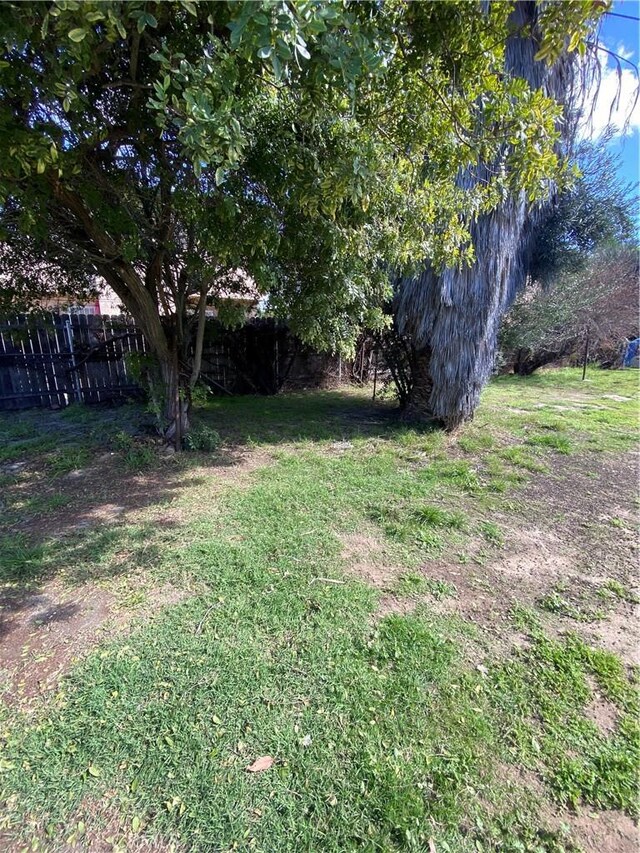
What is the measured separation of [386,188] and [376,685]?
10.2ft

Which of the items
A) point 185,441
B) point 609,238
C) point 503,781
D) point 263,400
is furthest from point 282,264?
point 609,238

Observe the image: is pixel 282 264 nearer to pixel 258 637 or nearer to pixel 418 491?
pixel 418 491

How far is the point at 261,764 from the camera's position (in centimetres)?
146

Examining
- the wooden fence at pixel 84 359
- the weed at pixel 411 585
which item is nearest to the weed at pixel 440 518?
the weed at pixel 411 585

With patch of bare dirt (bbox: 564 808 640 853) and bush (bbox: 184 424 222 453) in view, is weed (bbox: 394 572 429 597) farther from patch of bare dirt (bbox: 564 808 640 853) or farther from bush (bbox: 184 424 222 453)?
bush (bbox: 184 424 222 453)

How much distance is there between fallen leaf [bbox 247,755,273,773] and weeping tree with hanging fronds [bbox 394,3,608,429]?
4.46 metres

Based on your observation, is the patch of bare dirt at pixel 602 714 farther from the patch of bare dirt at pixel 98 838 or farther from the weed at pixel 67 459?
the weed at pixel 67 459

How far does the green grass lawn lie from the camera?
131 centimetres

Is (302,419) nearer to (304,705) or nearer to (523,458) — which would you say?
(523,458)

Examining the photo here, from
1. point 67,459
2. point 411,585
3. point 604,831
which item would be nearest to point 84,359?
point 67,459

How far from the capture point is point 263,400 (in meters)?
8.82

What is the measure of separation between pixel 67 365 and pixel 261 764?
27.0ft

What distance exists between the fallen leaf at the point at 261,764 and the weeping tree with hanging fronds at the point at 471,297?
4.46 m

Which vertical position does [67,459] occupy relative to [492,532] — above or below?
above
